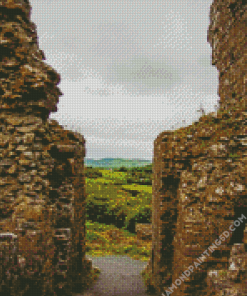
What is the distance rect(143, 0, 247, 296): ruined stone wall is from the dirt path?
5.77 ft

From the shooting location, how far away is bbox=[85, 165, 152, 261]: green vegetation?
37.4 feet

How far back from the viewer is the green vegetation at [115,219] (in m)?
11.4

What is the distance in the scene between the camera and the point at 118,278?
8.24m

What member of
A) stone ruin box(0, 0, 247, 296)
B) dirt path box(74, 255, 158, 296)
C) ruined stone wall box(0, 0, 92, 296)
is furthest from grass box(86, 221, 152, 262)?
ruined stone wall box(0, 0, 92, 296)

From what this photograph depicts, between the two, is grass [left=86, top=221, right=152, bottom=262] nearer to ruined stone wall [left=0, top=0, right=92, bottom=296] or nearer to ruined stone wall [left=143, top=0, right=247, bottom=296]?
ruined stone wall [left=143, top=0, right=247, bottom=296]

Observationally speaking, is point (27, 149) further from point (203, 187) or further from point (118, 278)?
point (118, 278)

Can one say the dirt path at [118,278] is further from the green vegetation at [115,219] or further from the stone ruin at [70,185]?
the stone ruin at [70,185]

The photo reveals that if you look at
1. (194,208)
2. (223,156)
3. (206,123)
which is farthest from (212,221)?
(206,123)

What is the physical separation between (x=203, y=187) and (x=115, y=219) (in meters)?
12.0

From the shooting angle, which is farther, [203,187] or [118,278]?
[118,278]

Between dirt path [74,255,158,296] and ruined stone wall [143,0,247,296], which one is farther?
dirt path [74,255,158,296]

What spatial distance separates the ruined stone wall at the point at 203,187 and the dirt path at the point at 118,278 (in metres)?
1.76

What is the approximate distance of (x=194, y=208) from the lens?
4.11 meters

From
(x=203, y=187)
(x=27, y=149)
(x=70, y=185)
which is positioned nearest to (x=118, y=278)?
(x=70, y=185)
